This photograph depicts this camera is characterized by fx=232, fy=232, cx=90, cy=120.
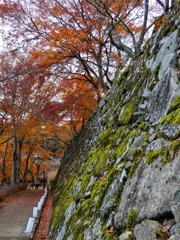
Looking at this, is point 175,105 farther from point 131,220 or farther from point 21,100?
point 21,100

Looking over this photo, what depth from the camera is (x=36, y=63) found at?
36.8ft

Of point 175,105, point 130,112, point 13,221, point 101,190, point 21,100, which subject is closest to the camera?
point 175,105

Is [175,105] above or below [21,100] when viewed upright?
below

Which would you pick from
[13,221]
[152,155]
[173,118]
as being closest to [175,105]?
[173,118]

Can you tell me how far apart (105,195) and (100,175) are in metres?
0.98

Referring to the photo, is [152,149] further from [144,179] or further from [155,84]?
[155,84]

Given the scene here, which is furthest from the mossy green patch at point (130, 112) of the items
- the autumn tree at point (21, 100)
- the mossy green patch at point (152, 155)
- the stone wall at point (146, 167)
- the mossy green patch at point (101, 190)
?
the autumn tree at point (21, 100)

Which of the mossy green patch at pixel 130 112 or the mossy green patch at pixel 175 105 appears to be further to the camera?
the mossy green patch at pixel 130 112

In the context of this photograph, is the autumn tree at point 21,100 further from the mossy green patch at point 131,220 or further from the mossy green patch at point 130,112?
the mossy green patch at point 131,220

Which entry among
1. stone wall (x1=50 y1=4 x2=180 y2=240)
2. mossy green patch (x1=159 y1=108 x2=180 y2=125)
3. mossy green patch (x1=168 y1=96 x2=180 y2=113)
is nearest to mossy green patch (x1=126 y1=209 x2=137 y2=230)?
stone wall (x1=50 y1=4 x2=180 y2=240)

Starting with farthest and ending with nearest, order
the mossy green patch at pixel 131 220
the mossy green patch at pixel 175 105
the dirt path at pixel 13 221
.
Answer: the dirt path at pixel 13 221 < the mossy green patch at pixel 175 105 < the mossy green patch at pixel 131 220

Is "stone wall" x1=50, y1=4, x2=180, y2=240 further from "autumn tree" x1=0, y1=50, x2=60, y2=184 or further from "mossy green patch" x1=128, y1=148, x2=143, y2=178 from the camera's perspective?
"autumn tree" x1=0, y1=50, x2=60, y2=184

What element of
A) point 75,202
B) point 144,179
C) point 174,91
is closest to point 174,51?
point 174,91

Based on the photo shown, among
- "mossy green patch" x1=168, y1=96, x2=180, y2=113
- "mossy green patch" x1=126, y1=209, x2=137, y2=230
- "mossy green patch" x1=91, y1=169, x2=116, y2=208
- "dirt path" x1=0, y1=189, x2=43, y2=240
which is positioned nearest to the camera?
"mossy green patch" x1=126, y1=209, x2=137, y2=230
